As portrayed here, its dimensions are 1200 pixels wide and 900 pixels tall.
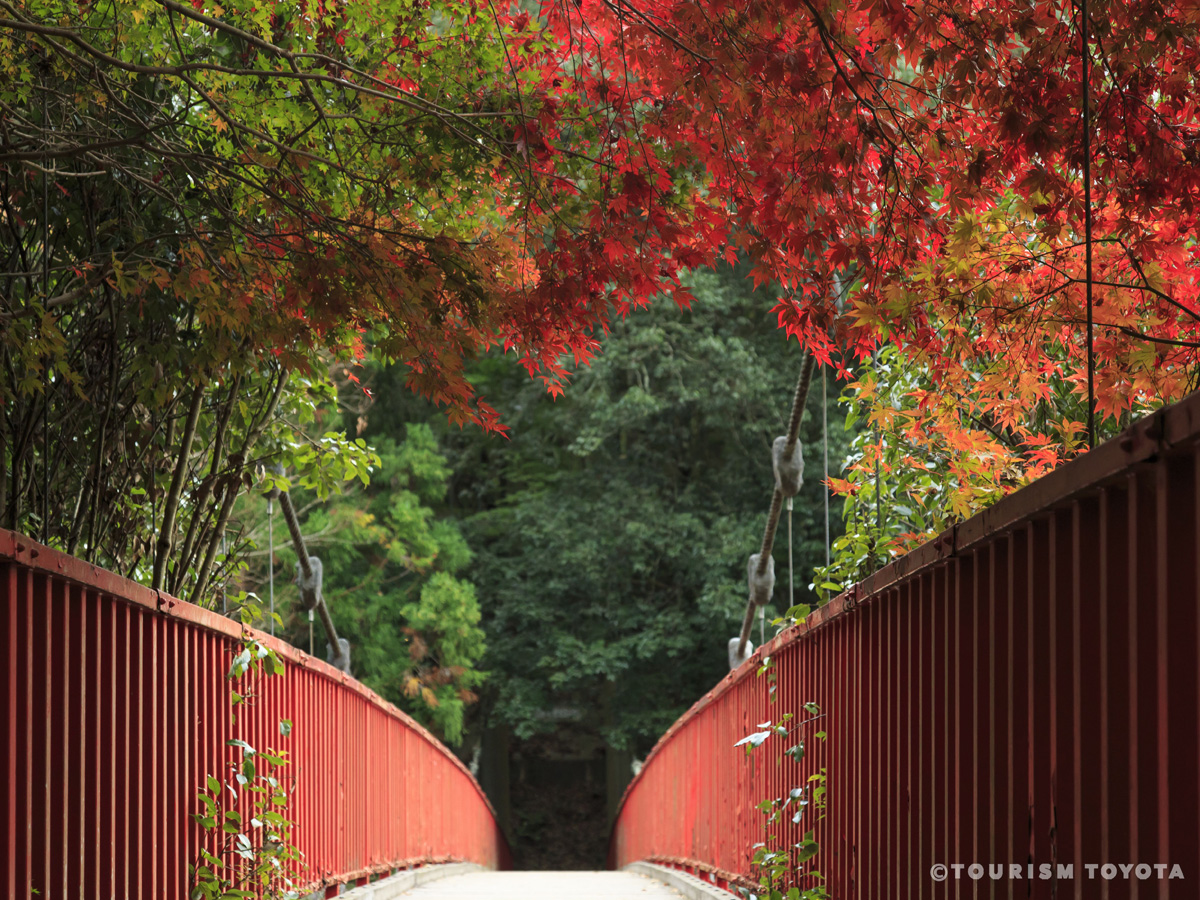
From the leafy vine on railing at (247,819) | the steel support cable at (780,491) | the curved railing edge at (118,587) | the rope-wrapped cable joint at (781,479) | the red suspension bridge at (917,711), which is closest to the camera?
the red suspension bridge at (917,711)

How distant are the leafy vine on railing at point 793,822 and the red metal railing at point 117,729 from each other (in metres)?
2.15

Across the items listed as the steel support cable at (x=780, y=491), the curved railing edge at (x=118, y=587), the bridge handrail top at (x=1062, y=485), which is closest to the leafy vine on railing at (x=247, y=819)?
the curved railing edge at (x=118, y=587)

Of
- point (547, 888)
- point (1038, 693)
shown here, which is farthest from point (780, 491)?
point (1038, 693)

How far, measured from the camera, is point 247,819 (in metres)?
4.96

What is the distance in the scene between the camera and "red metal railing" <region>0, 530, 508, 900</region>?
2.77 metres

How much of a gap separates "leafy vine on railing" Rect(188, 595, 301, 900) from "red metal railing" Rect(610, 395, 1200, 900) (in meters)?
2.20

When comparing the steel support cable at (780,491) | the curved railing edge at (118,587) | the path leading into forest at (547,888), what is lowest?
the path leading into forest at (547,888)

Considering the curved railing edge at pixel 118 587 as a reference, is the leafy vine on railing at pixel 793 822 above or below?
below

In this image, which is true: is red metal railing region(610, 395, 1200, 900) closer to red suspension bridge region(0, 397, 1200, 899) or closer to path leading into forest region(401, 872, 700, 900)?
red suspension bridge region(0, 397, 1200, 899)

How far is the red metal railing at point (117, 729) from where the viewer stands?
9.09 ft

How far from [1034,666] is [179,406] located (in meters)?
4.35

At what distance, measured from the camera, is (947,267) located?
13.7 ft

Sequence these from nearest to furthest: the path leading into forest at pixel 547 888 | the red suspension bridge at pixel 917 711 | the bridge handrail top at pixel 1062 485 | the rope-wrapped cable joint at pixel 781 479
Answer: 1. the bridge handrail top at pixel 1062 485
2. the red suspension bridge at pixel 917 711
3. the rope-wrapped cable joint at pixel 781 479
4. the path leading into forest at pixel 547 888

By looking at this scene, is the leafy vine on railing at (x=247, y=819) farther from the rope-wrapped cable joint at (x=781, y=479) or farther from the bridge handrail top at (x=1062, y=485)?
the rope-wrapped cable joint at (x=781, y=479)
